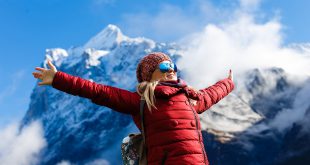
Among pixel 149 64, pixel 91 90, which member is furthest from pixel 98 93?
pixel 149 64

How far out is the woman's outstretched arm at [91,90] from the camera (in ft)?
25.7

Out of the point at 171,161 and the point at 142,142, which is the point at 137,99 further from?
the point at 171,161

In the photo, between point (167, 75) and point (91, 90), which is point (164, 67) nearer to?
point (167, 75)

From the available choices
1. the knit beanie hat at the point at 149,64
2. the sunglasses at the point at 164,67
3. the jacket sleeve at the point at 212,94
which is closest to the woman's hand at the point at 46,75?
the knit beanie hat at the point at 149,64

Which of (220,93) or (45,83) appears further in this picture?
(220,93)

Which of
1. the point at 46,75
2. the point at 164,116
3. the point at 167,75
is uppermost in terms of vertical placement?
the point at 167,75

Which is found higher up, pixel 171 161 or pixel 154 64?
pixel 154 64

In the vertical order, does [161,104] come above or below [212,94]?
below

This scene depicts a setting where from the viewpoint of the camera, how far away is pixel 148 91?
7.94 metres

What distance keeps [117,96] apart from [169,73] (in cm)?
101

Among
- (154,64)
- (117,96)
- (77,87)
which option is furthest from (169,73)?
(77,87)

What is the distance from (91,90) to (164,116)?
3.97 feet

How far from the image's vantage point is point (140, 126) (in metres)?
8.05

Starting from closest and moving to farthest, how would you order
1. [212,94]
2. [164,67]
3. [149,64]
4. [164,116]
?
1. [164,116]
2. [164,67]
3. [149,64]
4. [212,94]
